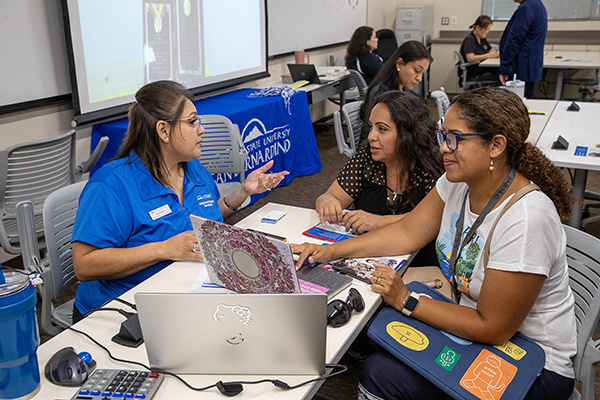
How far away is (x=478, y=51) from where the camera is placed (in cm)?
708

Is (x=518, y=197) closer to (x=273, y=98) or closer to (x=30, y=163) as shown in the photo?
(x=30, y=163)

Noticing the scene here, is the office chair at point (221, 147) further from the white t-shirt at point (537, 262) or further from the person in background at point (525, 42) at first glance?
the person in background at point (525, 42)

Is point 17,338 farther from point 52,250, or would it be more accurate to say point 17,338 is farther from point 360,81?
point 360,81

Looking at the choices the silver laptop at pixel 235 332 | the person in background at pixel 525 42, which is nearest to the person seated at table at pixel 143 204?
the silver laptop at pixel 235 332

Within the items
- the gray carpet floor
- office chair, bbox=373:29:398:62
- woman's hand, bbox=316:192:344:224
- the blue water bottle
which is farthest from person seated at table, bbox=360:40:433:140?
office chair, bbox=373:29:398:62

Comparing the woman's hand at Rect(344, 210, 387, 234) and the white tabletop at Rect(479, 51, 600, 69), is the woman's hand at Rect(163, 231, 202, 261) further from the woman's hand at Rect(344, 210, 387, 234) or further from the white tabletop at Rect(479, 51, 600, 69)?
the white tabletop at Rect(479, 51, 600, 69)

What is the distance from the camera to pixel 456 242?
150cm

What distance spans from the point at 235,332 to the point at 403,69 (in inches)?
110

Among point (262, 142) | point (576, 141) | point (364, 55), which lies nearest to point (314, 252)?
point (576, 141)

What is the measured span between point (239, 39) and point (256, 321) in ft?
13.5

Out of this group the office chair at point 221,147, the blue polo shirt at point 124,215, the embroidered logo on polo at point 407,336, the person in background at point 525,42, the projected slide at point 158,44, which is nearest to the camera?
the embroidered logo on polo at point 407,336

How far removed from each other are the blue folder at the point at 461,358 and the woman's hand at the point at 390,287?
0.10 ft

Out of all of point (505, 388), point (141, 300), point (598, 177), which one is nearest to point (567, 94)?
point (598, 177)

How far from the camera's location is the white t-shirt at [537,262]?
1.25 metres
